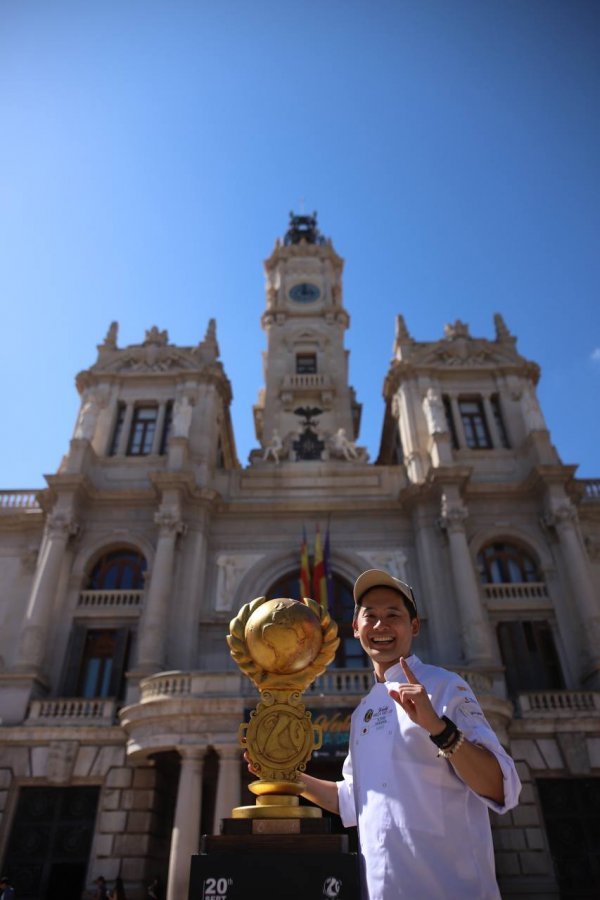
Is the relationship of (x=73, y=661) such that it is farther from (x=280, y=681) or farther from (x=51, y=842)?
(x=280, y=681)

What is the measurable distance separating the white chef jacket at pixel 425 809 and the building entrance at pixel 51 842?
1744 centimetres

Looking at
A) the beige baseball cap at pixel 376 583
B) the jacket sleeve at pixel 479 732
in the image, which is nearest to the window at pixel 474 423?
the beige baseball cap at pixel 376 583

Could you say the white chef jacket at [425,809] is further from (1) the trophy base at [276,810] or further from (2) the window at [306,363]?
(2) the window at [306,363]

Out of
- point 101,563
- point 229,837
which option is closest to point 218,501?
point 101,563

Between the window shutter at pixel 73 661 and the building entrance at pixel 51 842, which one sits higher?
the window shutter at pixel 73 661

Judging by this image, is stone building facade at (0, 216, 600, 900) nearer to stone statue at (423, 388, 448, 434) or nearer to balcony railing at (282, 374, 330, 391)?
stone statue at (423, 388, 448, 434)

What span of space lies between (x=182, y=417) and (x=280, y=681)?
22.9 meters

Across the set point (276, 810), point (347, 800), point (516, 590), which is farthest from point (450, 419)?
point (276, 810)

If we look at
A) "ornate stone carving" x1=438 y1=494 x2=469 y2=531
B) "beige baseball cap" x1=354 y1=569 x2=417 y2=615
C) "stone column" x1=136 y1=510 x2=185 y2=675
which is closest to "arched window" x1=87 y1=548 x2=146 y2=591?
"stone column" x1=136 y1=510 x2=185 y2=675

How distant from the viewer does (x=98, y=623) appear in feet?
69.3

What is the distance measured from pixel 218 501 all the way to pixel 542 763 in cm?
1424

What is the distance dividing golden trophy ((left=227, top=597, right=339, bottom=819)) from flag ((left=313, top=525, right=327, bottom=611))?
16413 millimetres

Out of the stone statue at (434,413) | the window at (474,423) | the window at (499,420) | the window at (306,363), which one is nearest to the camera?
the stone statue at (434,413)

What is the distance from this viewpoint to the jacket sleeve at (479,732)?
2.65 metres
